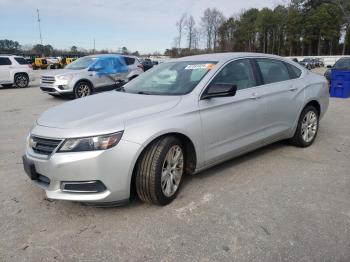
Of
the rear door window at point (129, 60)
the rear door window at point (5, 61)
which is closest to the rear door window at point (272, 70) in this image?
the rear door window at point (129, 60)

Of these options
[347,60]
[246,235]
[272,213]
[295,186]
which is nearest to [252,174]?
[295,186]

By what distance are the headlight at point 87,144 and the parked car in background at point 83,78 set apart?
9.19 metres

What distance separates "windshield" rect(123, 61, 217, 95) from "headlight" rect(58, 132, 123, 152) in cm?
117

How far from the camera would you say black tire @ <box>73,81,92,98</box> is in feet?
38.9

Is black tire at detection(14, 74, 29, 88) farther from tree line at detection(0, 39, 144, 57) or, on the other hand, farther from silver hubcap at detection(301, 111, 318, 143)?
tree line at detection(0, 39, 144, 57)

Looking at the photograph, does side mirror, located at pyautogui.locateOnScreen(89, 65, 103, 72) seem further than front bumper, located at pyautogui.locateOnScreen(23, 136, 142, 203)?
Yes

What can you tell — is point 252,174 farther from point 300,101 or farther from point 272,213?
point 300,101

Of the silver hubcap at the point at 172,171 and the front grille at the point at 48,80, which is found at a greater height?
the front grille at the point at 48,80

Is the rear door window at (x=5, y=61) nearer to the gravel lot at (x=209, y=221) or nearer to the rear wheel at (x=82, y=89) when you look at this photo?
the rear wheel at (x=82, y=89)

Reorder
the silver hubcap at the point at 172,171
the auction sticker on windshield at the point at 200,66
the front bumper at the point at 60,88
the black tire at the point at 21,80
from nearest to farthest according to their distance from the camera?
the silver hubcap at the point at 172,171
the auction sticker on windshield at the point at 200,66
the front bumper at the point at 60,88
the black tire at the point at 21,80

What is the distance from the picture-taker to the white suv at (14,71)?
1675cm

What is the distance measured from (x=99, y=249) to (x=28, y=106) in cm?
923

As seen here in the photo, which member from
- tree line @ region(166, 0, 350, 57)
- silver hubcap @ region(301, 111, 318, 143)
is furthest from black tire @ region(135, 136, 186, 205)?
tree line @ region(166, 0, 350, 57)

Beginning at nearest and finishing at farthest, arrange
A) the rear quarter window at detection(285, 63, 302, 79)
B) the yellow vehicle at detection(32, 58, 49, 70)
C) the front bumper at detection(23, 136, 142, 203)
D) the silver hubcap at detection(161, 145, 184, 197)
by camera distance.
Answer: the front bumper at detection(23, 136, 142, 203), the silver hubcap at detection(161, 145, 184, 197), the rear quarter window at detection(285, 63, 302, 79), the yellow vehicle at detection(32, 58, 49, 70)
